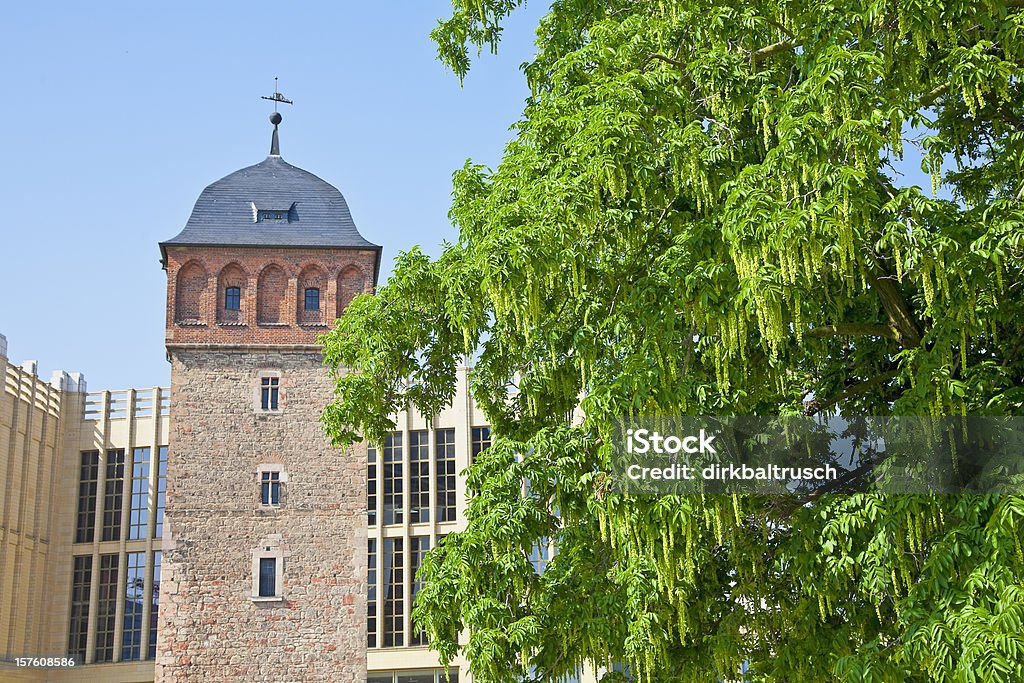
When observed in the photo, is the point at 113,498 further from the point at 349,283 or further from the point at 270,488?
the point at 349,283

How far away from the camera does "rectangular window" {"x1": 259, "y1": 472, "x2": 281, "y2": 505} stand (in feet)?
71.8

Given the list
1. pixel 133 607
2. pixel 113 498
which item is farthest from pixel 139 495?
pixel 133 607

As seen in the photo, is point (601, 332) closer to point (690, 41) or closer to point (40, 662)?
point (690, 41)

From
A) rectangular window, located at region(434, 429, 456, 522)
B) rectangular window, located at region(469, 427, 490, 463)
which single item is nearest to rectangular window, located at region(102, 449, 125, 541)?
rectangular window, located at region(434, 429, 456, 522)

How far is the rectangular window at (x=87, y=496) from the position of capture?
2777 centimetres

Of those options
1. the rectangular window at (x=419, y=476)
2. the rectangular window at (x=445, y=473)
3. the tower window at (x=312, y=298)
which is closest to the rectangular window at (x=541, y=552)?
the rectangular window at (x=445, y=473)

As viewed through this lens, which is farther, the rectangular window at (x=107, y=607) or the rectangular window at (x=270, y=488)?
the rectangular window at (x=107, y=607)

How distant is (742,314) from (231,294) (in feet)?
58.6

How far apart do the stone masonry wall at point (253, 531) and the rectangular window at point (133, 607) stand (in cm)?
632

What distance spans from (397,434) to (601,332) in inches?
762

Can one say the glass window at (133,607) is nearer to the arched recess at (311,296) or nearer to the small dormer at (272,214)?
the arched recess at (311,296)

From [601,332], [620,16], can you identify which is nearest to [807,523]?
[601,332]

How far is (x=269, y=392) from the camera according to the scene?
22469 millimetres

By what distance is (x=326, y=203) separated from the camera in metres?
24.8
